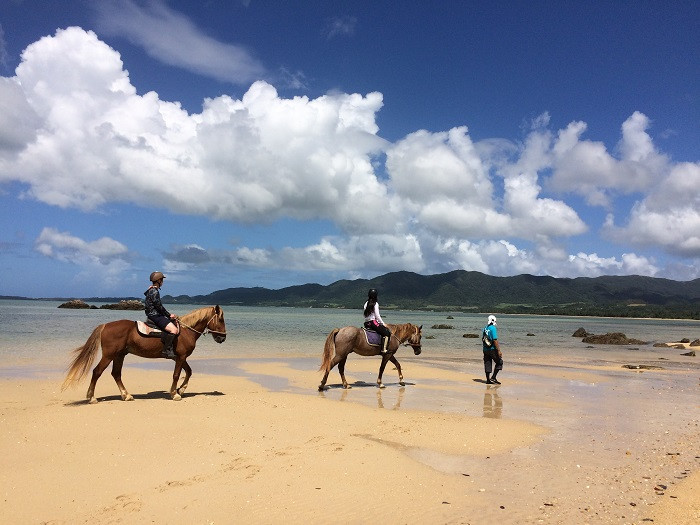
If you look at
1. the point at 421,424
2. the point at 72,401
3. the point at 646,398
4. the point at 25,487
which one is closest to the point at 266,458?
the point at 25,487

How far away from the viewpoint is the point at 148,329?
11594mm

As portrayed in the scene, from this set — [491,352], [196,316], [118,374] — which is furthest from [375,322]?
[118,374]

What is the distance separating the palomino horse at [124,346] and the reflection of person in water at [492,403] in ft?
24.8

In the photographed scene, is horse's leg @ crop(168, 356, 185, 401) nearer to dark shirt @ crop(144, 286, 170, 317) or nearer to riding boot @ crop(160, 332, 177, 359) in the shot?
riding boot @ crop(160, 332, 177, 359)

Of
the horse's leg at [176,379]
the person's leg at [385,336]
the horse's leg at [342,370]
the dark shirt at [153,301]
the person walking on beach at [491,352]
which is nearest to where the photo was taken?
the dark shirt at [153,301]

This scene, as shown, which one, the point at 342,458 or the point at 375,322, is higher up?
the point at 375,322

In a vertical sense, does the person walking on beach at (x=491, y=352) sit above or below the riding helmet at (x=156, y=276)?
below

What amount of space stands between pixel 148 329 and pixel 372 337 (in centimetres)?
694

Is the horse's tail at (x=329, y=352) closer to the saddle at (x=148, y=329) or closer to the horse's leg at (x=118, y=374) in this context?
the saddle at (x=148, y=329)

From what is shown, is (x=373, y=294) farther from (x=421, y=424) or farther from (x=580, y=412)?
(x=580, y=412)

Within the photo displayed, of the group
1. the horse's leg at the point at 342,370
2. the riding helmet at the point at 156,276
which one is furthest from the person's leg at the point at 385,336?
the riding helmet at the point at 156,276

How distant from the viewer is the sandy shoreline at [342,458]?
18.0 feet

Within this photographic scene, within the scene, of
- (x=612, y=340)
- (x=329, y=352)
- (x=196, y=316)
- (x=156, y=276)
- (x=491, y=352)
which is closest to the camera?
(x=156, y=276)

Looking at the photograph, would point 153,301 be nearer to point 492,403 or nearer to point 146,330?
point 146,330
